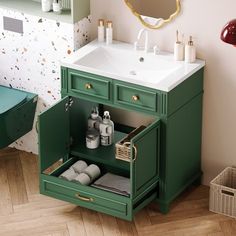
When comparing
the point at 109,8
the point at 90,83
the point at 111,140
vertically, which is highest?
the point at 109,8

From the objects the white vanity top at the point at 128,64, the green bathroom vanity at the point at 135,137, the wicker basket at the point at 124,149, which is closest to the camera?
the green bathroom vanity at the point at 135,137

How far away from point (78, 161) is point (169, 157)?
0.62 m

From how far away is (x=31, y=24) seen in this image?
4863mm

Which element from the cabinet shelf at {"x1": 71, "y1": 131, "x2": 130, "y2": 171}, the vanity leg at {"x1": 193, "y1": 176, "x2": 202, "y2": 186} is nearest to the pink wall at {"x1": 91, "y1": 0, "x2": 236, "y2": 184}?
the vanity leg at {"x1": 193, "y1": 176, "x2": 202, "y2": 186}

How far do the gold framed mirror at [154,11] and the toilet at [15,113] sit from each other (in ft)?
2.97

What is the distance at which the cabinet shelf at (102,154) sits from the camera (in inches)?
186

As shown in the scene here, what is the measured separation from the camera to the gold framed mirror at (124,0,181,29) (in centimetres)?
454

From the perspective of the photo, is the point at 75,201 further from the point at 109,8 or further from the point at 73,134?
the point at 109,8

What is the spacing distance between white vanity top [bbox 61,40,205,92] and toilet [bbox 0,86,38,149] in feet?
1.61

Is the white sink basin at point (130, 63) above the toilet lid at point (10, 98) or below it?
above

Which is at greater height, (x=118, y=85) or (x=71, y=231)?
(x=118, y=85)

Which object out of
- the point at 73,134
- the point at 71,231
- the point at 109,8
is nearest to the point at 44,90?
the point at 73,134

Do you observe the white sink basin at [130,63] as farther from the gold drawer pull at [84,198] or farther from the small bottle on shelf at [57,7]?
the gold drawer pull at [84,198]

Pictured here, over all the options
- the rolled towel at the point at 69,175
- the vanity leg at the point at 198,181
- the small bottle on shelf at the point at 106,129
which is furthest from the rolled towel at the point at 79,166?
the vanity leg at the point at 198,181
